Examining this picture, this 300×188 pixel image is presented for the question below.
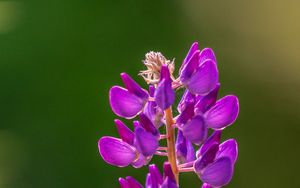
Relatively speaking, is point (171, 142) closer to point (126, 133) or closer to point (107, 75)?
point (126, 133)

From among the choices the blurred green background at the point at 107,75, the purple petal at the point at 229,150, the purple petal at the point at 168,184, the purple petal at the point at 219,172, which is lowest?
the blurred green background at the point at 107,75

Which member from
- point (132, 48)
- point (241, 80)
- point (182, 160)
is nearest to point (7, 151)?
point (132, 48)

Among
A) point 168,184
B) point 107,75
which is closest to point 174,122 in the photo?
point 168,184

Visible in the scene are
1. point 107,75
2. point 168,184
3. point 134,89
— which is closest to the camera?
point 168,184

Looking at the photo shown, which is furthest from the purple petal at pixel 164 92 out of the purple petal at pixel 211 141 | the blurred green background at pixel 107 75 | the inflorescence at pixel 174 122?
the blurred green background at pixel 107 75

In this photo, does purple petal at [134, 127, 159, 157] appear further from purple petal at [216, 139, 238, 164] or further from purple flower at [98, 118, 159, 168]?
purple petal at [216, 139, 238, 164]

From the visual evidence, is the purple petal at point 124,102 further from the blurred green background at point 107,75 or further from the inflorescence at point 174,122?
the blurred green background at point 107,75
